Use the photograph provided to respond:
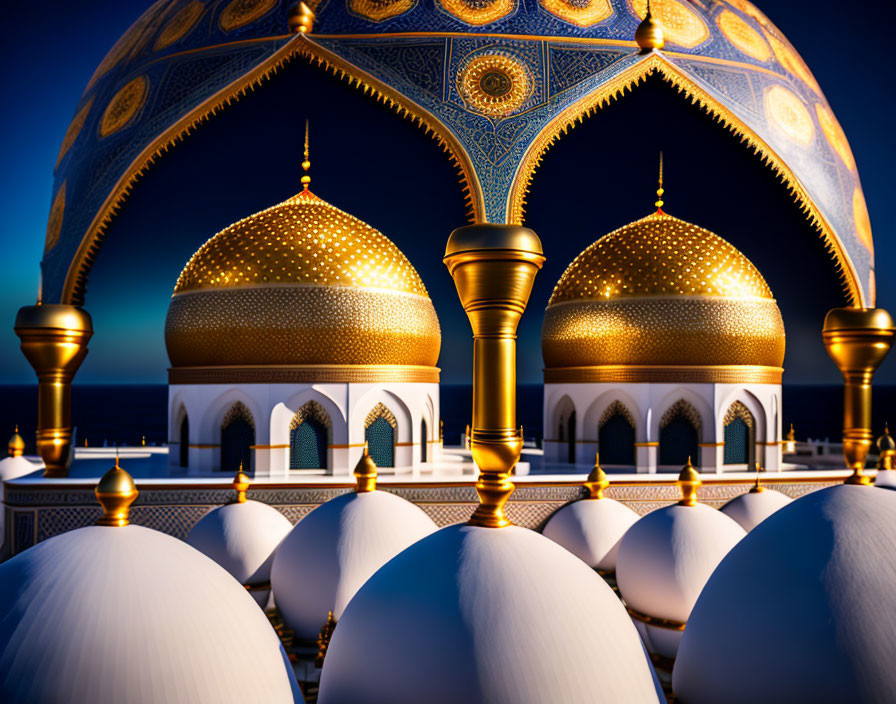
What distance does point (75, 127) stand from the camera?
1118 centimetres

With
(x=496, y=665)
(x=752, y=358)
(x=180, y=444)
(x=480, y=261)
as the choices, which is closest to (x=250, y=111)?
(x=180, y=444)

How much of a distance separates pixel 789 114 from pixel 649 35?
8.40ft

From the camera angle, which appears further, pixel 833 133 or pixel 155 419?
pixel 155 419

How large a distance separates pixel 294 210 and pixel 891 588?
642 cm

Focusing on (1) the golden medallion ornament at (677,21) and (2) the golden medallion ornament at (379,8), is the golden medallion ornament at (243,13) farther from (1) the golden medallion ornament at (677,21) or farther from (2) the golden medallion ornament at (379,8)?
(1) the golden medallion ornament at (677,21)

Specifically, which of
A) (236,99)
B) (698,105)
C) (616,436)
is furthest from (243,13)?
(616,436)

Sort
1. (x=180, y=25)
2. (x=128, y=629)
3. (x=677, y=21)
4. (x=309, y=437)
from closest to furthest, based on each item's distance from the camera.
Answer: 1. (x=128, y=629)
2. (x=309, y=437)
3. (x=677, y=21)
4. (x=180, y=25)

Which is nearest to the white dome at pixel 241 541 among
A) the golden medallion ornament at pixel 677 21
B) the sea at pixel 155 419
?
the golden medallion ornament at pixel 677 21

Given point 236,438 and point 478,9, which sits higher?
point 478,9

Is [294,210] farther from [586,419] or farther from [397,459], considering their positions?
[586,419]

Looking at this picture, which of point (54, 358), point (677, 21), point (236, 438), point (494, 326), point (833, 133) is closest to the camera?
point (494, 326)

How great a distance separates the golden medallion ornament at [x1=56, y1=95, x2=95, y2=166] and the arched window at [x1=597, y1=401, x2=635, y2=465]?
28.8 ft

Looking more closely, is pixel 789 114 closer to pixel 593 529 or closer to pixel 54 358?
pixel 593 529

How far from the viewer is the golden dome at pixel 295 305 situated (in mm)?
6758
